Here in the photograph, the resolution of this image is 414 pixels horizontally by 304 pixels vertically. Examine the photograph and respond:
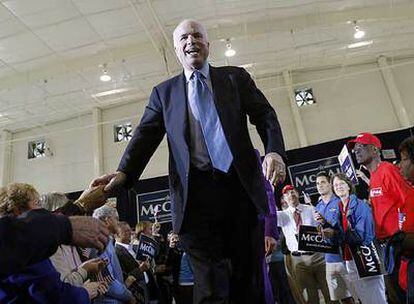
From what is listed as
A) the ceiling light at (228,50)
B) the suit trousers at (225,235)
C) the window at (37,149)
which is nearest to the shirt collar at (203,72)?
the suit trousers at (225,235)

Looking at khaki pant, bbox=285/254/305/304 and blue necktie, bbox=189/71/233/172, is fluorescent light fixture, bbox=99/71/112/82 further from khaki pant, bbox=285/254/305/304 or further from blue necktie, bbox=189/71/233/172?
blue necktie, bbox=189/71/233/172

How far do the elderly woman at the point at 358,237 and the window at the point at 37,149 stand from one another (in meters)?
9.33

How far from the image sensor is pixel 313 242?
10.7 feet

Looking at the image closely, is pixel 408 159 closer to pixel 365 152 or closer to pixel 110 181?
pixel 365 152

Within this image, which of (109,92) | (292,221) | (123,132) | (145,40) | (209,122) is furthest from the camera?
(123,132)

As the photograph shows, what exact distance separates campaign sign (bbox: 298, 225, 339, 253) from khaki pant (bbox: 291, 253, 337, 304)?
863mm

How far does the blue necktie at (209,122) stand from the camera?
4.29 ft

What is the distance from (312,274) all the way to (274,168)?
10.5 feet

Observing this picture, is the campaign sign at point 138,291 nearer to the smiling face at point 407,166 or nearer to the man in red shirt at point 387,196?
the man in red shirt at point 387,196

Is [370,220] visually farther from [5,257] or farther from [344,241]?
[5,257]

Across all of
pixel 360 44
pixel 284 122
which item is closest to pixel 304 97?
pixel 284 122

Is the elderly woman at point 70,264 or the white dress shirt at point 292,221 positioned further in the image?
the white dress shirt at point 292,221

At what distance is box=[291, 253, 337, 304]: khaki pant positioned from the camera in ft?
13.2

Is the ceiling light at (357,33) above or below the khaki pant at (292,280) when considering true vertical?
above
